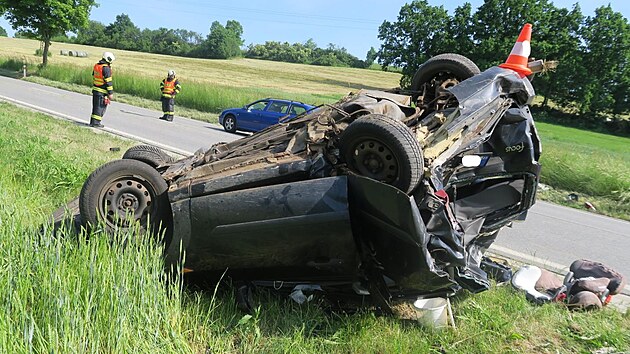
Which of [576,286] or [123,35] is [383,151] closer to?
[576,286]

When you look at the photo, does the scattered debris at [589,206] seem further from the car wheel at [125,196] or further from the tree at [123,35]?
the tree at [123,35]

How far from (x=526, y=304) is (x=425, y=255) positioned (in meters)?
1.48

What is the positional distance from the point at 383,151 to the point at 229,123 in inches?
493

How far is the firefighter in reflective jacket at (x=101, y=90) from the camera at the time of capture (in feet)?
37.9

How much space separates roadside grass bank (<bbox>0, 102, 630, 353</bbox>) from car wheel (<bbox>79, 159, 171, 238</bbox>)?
20cm

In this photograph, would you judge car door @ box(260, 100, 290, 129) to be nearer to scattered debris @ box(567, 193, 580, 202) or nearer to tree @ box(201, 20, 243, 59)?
scattered debris @ box(567, 193, 580, 202)

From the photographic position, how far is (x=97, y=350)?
2.17m

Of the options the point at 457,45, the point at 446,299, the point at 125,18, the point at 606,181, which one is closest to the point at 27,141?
the point at 446,299

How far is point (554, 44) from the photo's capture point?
4803cm

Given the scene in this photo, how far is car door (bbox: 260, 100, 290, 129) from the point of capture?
14.4 metres

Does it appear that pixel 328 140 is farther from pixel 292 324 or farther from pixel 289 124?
pixel 292 324

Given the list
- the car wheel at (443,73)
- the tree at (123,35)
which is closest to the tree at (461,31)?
the car wheel at (443,73)

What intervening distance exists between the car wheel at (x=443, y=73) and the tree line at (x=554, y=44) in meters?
44.0

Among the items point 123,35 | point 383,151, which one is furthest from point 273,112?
point 123,35
